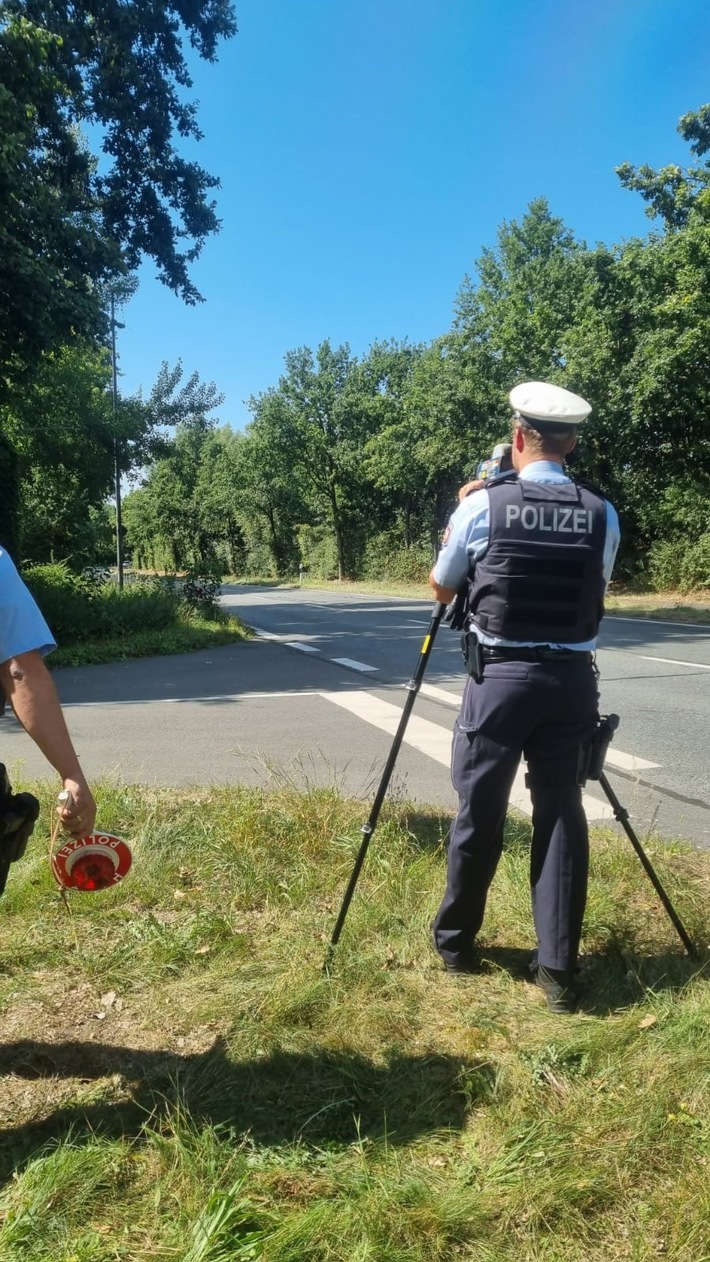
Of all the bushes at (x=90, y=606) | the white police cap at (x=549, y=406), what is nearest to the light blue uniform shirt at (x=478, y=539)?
the white police cap at (x=549, y=406)

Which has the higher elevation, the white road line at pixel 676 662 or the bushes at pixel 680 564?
the bushes at pixel 680 564

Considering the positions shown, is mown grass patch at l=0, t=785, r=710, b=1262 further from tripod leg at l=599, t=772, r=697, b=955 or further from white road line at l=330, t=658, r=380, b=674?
white road line at l=330, t=658, r=380, b=674

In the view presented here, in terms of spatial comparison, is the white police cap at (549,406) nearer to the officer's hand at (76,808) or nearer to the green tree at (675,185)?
the officer's hand at (76,808)

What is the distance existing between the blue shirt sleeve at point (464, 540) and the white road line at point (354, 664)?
826cm

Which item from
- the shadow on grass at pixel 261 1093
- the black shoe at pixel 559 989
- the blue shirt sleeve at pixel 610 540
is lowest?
the shadow on grass at pixel 261 1093

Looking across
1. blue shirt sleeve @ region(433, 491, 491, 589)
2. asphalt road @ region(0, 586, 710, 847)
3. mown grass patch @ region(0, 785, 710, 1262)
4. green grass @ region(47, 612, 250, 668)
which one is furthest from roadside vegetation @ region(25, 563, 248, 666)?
blue shirt sleeve @ region(433, 491, 491, 589)

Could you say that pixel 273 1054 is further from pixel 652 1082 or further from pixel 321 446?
pixel 321 446

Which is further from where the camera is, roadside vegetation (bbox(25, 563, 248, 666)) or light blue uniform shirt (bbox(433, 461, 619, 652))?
roadside vegetation (bbox(25, 563, 248, 666))

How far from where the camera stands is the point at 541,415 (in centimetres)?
278

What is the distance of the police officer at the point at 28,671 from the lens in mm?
2143

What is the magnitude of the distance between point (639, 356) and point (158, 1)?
15.0 m

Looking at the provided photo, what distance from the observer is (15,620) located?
215 centimetres

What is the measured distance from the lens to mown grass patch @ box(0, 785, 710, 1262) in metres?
1.93

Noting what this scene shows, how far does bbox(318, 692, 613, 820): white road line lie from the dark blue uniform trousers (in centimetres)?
204
